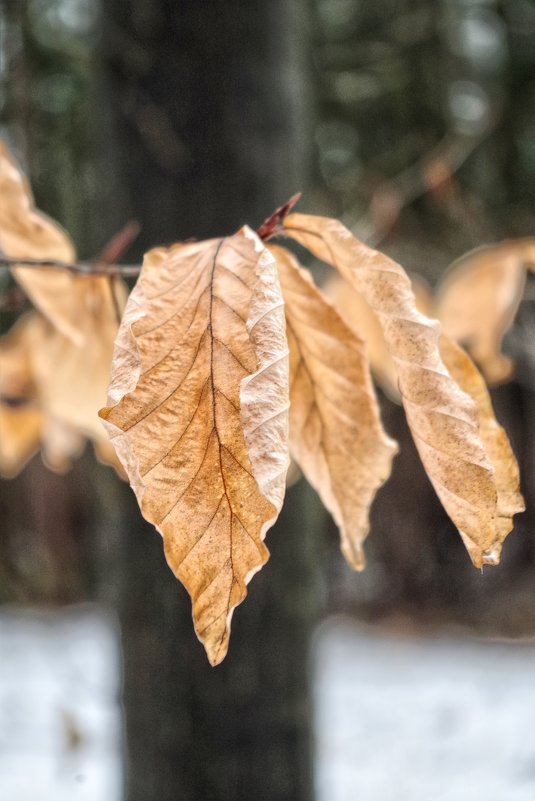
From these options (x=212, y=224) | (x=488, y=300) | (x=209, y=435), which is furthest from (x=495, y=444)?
(x=212, y=224)

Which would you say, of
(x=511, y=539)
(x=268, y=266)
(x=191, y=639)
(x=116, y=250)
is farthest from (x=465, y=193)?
(x=268, y=266)

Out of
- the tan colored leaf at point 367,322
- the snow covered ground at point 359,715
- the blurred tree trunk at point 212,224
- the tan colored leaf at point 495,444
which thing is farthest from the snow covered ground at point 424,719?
the tan colored leaf at point 495,444

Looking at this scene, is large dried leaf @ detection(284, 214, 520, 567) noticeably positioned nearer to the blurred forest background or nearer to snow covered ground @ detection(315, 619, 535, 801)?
the blurred forest background

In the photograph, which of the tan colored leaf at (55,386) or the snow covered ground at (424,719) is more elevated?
the tan colored leaf at (55,386)

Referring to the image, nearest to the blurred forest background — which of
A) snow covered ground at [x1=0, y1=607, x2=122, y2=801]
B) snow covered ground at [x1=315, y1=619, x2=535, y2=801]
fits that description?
snow covered ground at [x1=0, y1=607, x2=122, y2=801]

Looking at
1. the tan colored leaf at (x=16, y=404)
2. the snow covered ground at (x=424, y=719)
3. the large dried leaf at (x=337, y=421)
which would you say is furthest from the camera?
the snow covered ground at (x=424, y=719)

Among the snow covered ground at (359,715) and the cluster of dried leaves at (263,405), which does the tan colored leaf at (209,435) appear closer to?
the cluster of dried leaves at (263,405)

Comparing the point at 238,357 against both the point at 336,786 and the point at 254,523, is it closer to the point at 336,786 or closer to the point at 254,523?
the point at 254,523
